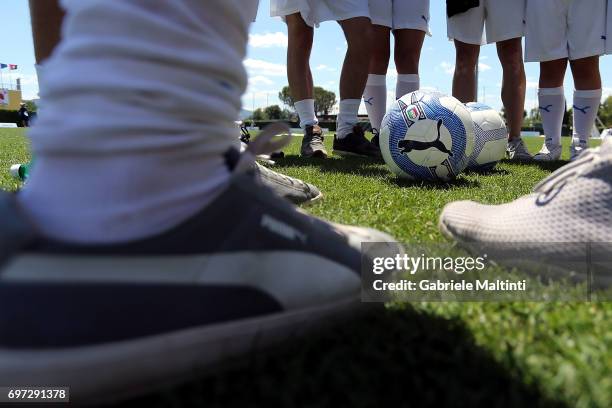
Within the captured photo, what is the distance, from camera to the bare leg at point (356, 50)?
4.35m

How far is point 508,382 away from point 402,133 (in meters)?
2.52

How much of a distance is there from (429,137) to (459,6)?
8.28ft

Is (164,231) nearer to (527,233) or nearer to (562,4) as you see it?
(527,233)

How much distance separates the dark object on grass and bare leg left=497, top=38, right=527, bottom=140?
51 centimetres

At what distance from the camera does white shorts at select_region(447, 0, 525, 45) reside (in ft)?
16.1

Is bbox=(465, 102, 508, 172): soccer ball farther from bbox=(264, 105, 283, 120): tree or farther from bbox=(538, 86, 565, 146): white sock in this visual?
bbox=(264, 105, 283, 120): tree

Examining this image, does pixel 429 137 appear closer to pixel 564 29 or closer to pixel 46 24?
pixel 46 24

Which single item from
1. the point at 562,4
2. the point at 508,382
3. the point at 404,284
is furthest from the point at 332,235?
the point at 562,4

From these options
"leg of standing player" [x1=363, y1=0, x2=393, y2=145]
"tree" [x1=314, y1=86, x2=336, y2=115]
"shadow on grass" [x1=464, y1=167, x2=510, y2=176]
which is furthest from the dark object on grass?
"tree" [x1=314, y1=86, x2=336, y2=115]

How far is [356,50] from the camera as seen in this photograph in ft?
14.4

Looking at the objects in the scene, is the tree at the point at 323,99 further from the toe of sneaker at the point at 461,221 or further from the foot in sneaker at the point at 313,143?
the toe of sneaker at the point at 461,221

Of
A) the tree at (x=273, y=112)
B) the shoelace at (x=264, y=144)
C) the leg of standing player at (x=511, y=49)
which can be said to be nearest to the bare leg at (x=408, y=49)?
the leg of standing player at (x=511, y=49)

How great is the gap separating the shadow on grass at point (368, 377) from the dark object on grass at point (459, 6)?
4.72 m

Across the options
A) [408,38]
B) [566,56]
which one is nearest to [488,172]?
[408,38]
